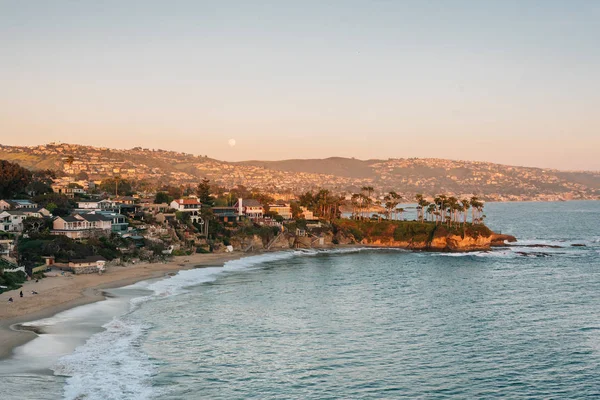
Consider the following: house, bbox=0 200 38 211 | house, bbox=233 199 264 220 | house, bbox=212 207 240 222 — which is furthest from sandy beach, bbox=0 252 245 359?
house, bbox=233 199 264 220

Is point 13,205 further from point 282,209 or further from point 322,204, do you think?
point 322,204

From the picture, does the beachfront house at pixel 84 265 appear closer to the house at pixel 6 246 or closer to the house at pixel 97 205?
the house at pixel 6 246

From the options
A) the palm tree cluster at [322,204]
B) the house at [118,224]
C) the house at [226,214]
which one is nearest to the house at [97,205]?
the house at [118,224]

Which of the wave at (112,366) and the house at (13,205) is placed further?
the house at (13,205)

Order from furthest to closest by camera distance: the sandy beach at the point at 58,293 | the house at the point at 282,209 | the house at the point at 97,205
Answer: the house at the point at 282,209
the house at the point at 97,205
the sandy beach at the point at 58,293

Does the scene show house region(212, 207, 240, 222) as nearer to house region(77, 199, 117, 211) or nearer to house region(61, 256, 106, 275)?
house region(77, 199, 117, 211)

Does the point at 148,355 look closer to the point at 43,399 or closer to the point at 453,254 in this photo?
the point at 43,399
